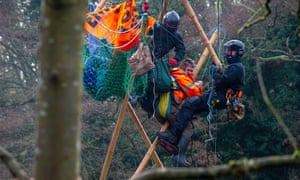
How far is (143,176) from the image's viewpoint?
131 centimetres

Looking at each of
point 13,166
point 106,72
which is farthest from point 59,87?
point 106,72

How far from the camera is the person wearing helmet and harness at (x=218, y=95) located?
6309 millimetres

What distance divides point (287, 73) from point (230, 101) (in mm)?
5854

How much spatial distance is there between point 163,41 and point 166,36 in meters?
0.06

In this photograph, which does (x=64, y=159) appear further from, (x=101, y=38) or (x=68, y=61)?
(x=101, y=38)

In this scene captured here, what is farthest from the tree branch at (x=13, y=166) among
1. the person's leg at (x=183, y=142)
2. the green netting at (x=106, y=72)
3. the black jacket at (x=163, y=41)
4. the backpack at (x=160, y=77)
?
the person's leg at (x=183, y=142)

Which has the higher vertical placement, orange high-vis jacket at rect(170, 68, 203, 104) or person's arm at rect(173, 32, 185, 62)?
person's arm at rect(173, 32, 185, 62)

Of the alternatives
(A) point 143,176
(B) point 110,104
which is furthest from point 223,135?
(A) point 143,176

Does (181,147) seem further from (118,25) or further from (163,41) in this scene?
(118,25)

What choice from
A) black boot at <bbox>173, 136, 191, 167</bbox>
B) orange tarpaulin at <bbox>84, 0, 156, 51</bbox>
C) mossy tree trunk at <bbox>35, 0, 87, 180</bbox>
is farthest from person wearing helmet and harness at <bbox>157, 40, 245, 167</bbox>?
mossy tree trunk at <bbox>35, 0, 87, 180</bbox>

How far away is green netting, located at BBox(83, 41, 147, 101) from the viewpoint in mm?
6301

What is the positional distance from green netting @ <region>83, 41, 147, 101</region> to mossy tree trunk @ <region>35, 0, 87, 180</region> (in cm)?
492

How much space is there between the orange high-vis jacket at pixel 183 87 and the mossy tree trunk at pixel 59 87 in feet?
18.0

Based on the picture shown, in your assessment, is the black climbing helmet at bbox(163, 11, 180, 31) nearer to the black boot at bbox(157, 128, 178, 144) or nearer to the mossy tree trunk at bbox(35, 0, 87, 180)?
the black boot at bbox(157, 128, 178, 144)
